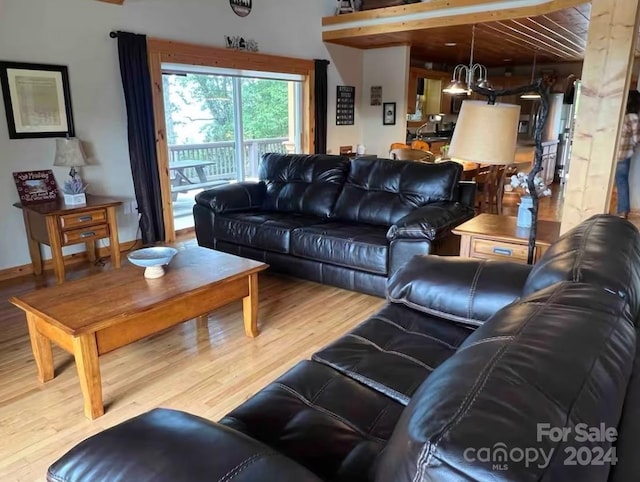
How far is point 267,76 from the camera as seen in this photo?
6.04m

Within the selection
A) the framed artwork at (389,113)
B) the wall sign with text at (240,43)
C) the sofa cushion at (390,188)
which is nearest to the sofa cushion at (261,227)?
the sofa cushion at (390,188)

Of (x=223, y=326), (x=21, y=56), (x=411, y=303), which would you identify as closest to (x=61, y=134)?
(x=21, y=56)

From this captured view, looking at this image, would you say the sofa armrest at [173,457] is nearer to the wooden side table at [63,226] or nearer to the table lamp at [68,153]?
the wooden side table at [63,226]

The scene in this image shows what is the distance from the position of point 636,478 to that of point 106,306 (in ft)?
6.72

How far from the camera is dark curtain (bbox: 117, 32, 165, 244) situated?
4422 millimetres

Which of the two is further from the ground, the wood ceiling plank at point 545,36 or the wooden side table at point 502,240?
the wood ceiling plank at point 545,36

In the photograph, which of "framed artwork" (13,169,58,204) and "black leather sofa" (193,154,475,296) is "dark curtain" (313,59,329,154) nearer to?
"black leather sofa" (193,154,475,296)

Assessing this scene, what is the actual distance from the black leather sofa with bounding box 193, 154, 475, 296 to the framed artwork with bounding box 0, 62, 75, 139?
141 cm

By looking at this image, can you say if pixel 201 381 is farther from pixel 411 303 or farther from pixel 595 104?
pixel 595 104

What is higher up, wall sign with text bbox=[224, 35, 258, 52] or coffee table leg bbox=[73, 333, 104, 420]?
wall sign with text bbox=[224, 35, 258, 52]

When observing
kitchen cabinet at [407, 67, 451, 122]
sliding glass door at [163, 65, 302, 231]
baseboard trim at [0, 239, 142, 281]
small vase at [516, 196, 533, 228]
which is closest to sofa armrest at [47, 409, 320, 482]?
small vase at [516, 196, 533, 228]

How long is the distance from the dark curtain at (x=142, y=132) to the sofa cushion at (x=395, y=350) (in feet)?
11.2

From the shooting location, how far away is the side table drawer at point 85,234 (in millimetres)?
3789

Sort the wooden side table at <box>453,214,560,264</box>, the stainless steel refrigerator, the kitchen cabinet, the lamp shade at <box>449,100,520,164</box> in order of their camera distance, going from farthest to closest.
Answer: the stainless steel refrigerator < the kitchen cabinet < the wooden side table at <box>453,214,560,264</box> < the lamp shade at <box>449,100,520,164</box>
